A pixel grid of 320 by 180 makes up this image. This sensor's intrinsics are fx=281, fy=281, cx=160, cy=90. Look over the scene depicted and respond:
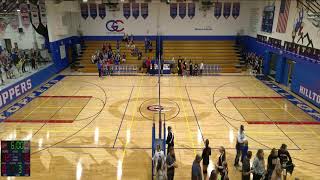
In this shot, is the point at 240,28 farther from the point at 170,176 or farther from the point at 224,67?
the point at 170,176

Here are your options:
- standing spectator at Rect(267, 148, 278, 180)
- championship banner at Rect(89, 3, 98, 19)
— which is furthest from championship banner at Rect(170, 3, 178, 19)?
standing spectator at Rect(267, 148, 278, 180)

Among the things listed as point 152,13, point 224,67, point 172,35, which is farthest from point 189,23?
point 224,67

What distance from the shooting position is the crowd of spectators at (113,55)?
77.5 feet

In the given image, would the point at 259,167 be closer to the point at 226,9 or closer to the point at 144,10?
the point at 226,9

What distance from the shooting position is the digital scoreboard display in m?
7.05

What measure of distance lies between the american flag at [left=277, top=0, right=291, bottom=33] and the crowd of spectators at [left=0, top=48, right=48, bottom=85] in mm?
18257

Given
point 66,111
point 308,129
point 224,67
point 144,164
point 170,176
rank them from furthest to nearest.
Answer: point 224,67
point 66,111
point 308,129
point 144,164
point 170,176

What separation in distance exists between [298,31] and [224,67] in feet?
25.8

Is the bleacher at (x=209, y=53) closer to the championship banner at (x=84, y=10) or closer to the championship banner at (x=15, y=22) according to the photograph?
the championship banner at (x=84, y=10)

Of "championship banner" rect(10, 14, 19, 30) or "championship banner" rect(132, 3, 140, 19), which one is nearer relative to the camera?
"championship banner" rect(10, 14, 19, 30)

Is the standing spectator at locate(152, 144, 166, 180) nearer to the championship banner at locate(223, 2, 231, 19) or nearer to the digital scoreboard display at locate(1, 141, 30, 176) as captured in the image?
the digital scoreboard display at locate(1, 141, 30, 176)

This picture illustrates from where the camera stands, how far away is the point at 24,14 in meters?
22.4

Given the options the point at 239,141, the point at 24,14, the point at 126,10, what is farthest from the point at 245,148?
the point at 126,10

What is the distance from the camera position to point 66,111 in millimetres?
14938
